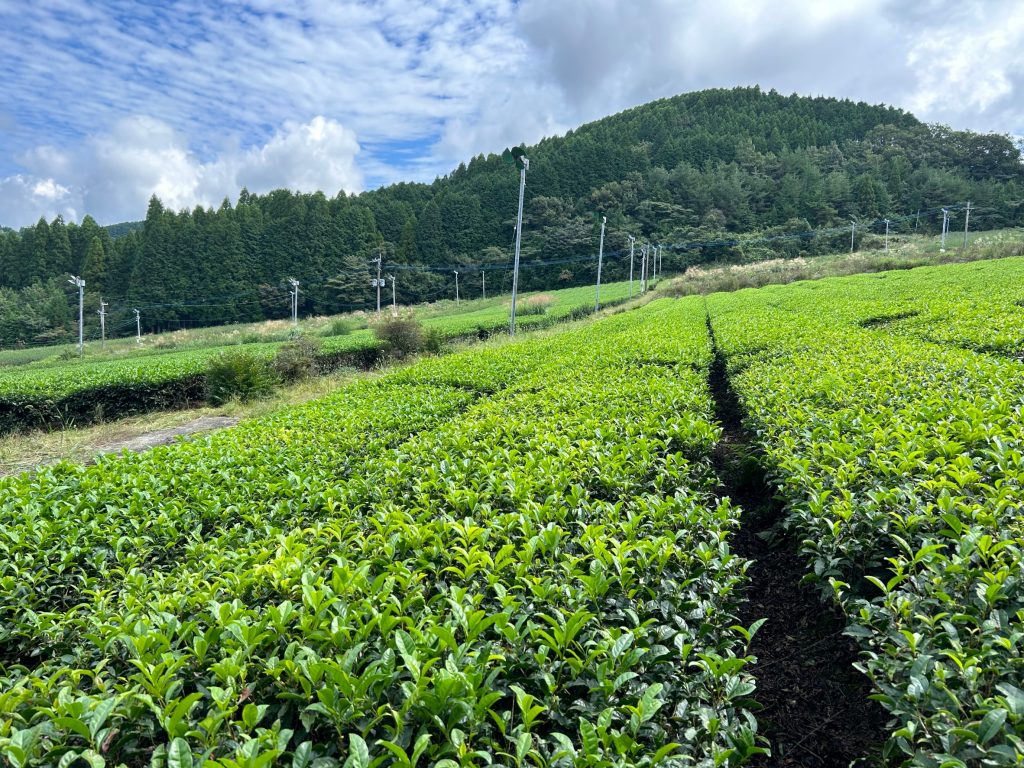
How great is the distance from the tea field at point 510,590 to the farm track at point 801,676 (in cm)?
6

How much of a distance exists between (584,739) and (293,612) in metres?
1.19

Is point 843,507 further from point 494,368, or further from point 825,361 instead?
point 494,368

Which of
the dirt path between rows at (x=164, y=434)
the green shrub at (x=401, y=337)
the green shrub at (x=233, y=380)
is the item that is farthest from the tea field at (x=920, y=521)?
the green shrub at (x=401, y=337)

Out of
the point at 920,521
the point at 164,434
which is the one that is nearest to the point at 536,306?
the point at 164,434

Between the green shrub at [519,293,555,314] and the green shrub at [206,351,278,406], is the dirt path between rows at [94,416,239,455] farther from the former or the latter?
the green shrub at [519,293,555,314]

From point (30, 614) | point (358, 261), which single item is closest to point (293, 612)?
point (30, 614)

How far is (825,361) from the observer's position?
21.1 feet

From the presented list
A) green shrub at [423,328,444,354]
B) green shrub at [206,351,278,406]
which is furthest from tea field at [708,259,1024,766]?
green shrub at [423,328,444,354]

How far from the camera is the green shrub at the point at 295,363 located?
16891mm

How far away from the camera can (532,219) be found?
7319 cm

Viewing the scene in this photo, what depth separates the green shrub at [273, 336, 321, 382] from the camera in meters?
16.9

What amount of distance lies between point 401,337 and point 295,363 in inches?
164

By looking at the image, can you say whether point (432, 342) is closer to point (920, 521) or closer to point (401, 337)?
point (401, 337)

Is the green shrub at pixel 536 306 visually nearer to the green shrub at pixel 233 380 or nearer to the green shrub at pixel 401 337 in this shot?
the green shrub at pixel 401 337
